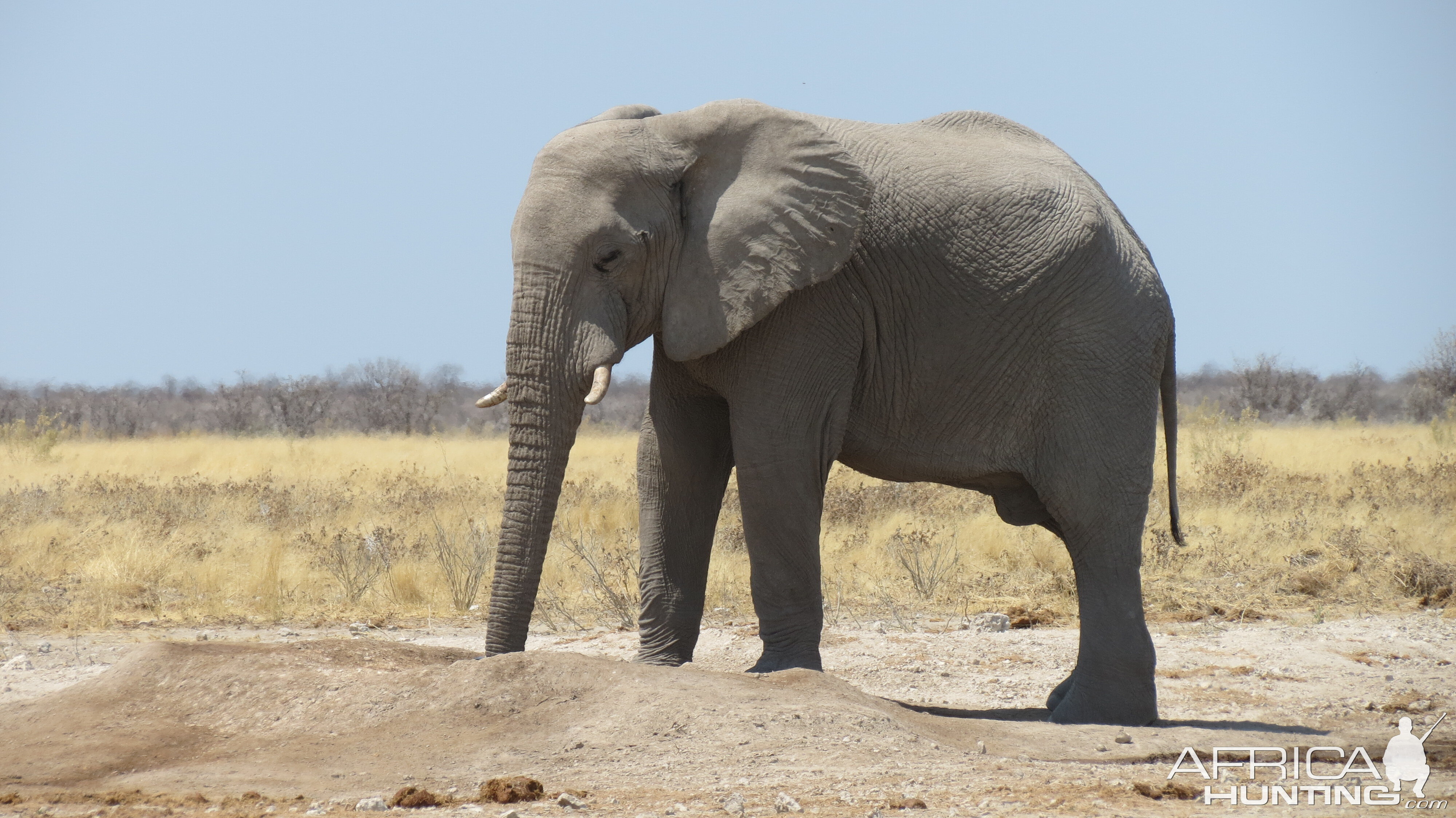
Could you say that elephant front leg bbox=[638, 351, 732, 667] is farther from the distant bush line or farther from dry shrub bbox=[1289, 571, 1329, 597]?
the distant bush line

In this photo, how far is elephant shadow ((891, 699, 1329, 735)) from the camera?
6609mm

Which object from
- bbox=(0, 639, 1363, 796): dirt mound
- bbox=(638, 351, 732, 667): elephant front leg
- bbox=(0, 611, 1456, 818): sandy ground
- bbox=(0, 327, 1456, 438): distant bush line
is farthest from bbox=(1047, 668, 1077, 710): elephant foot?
bbox=(0, 327, 1456, 438): distant bush line

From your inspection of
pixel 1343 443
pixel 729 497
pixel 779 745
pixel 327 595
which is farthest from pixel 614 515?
pixel 1343 443

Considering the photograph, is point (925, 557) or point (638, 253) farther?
point (925, 557)

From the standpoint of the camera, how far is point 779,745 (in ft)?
17.8

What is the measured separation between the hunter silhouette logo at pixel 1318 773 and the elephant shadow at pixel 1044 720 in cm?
48

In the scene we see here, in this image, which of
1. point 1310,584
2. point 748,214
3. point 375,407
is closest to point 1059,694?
point 748,214

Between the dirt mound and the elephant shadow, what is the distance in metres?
0.17

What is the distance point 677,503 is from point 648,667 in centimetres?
117

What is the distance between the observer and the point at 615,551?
13.1 metres

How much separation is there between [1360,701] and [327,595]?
7.87 meters

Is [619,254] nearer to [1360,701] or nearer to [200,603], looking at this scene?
[1360,701]

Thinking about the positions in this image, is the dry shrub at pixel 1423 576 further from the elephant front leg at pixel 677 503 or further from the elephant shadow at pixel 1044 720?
the elephant front leg at pixel 677 503

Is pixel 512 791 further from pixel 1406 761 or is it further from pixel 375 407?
pixel 375 407
